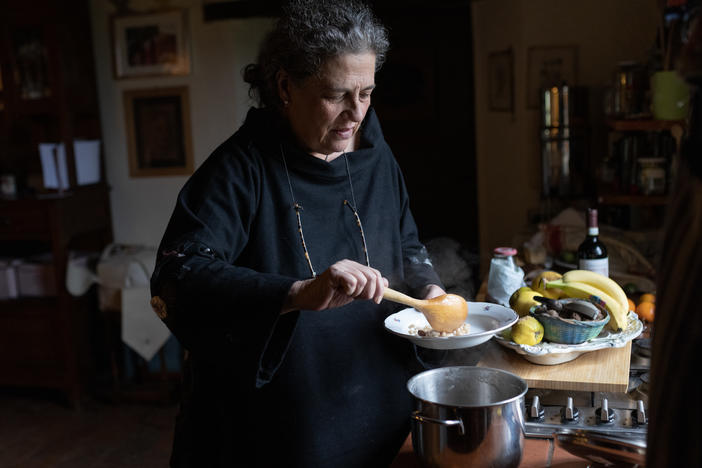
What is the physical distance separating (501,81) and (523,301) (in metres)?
2.85

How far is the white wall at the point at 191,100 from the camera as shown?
4.16 m

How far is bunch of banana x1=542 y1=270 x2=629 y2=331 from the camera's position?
1734 mm

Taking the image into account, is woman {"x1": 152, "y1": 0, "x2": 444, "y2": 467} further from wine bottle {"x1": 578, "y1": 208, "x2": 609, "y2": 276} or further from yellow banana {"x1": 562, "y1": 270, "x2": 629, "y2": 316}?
wine bottle {"x1": 578, "y1": 208, "x2": 609, "y2": 276}

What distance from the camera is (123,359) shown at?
4344 mm

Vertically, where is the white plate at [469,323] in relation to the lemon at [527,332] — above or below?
above

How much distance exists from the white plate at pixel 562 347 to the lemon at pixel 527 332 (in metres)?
0.01

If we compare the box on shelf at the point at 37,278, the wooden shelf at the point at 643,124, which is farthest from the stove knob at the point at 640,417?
the box on shelf at the point at 37,278

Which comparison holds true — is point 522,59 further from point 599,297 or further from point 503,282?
point 599,297

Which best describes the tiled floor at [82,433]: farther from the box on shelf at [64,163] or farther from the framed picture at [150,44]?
the framed picture at [150,44]

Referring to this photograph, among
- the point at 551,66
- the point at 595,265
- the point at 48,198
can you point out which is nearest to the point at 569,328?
the point at 595,265

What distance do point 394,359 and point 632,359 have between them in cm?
74

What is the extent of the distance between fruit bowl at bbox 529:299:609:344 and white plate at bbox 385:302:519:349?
145 mm

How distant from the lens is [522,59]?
4.16 m

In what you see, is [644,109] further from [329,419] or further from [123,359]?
[123,359]
